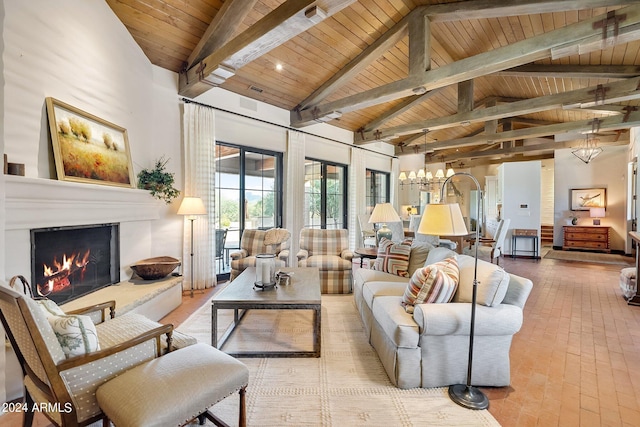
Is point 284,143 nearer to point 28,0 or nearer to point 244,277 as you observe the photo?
point 244,277

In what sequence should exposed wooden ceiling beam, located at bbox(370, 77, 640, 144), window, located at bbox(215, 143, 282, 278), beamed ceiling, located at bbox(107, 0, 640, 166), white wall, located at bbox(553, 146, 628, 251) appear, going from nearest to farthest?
beamed ceiling, located at bbox(107, 0, 640, 166) < exposed wooden ceiling beam, located at bbox(370, 77, 640, 144) < window, located at bbox(215, 143, 282, 278) < white wall, located at bbox(553, 146, 628, 251)

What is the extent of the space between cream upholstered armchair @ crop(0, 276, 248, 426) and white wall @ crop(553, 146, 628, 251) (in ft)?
34.2

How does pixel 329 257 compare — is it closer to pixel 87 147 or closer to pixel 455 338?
pixel 455 338

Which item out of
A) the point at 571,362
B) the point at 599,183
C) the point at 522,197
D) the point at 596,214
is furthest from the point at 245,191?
the point at 599,183

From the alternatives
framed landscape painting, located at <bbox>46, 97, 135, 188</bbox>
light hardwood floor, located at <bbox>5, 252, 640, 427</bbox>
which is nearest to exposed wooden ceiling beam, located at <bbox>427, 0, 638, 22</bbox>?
light hardwood floor, located at <bbox>5, 252, 640, 427</bbox>

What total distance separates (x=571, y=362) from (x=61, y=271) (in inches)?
176

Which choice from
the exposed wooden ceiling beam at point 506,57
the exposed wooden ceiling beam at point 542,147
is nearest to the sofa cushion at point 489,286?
the exposed wooden ceiling beam at point 506,57

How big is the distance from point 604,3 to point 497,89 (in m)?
3.52

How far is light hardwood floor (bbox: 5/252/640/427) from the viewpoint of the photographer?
69.8 inches

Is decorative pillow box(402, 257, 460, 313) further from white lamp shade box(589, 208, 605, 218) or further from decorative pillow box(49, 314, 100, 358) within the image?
white lamp shade box(589, 208, 605, 218)

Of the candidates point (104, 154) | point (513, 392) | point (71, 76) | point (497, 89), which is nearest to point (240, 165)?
point (104, 154)

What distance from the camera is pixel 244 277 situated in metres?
3.16

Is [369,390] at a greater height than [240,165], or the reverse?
[240,165]

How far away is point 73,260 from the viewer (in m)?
2.65
